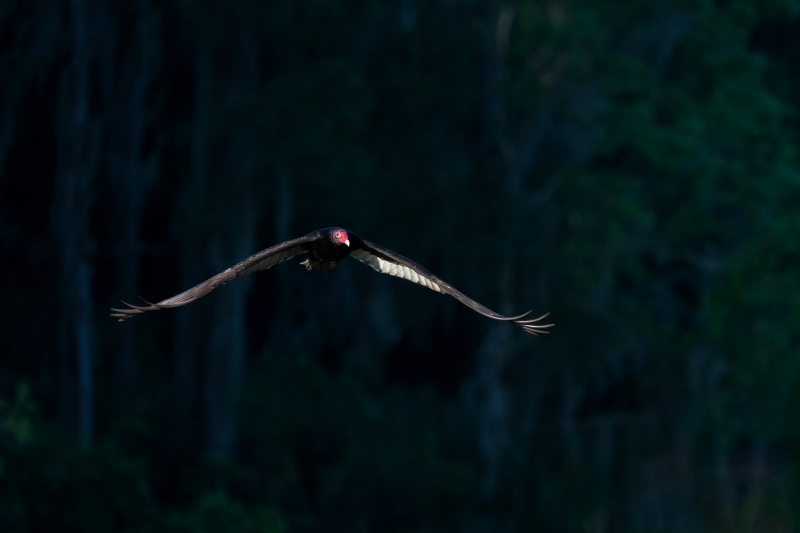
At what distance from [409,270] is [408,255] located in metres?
12.6

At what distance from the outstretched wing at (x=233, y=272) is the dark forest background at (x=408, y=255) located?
7.63 metres

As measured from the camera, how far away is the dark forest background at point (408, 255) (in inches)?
791

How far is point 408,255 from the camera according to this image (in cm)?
2361

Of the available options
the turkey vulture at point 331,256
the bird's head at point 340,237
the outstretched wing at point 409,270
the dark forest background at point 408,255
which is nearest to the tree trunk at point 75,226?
the dark forest background at point 408,255

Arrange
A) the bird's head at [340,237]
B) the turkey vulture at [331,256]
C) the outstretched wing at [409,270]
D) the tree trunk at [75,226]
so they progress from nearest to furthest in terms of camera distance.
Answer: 1. the outstretched wing at [409,270]
2. the turkey vulture at [331,256]
3. the bird's head at [340,237]
4. the tree trunk at [75,226]

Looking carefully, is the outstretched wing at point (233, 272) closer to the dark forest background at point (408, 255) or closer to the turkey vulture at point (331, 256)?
the turkey vulture at point (331, 256)

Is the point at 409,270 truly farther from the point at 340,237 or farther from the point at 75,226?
Answer: the point at 75,226

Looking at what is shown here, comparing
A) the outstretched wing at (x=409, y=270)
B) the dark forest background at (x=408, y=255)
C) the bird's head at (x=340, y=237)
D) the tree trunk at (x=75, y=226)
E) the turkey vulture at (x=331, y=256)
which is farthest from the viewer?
the dark forest background at (x=408, y=255)

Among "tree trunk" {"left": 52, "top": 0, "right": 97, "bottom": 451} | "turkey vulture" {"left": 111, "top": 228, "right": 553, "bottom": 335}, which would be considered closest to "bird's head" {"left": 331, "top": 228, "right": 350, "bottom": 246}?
"turkey vulture" {"left": 111, "top": 228, "right": 553, "bottom": 335}

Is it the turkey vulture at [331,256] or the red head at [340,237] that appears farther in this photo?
the red head at [340,237]

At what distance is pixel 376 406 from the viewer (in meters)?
23.5

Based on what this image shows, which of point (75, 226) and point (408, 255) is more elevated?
point (408, 255)

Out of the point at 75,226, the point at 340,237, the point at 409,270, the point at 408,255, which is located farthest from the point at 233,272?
the point at 408,255

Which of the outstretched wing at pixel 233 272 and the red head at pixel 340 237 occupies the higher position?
the red head at pixel 340 237
